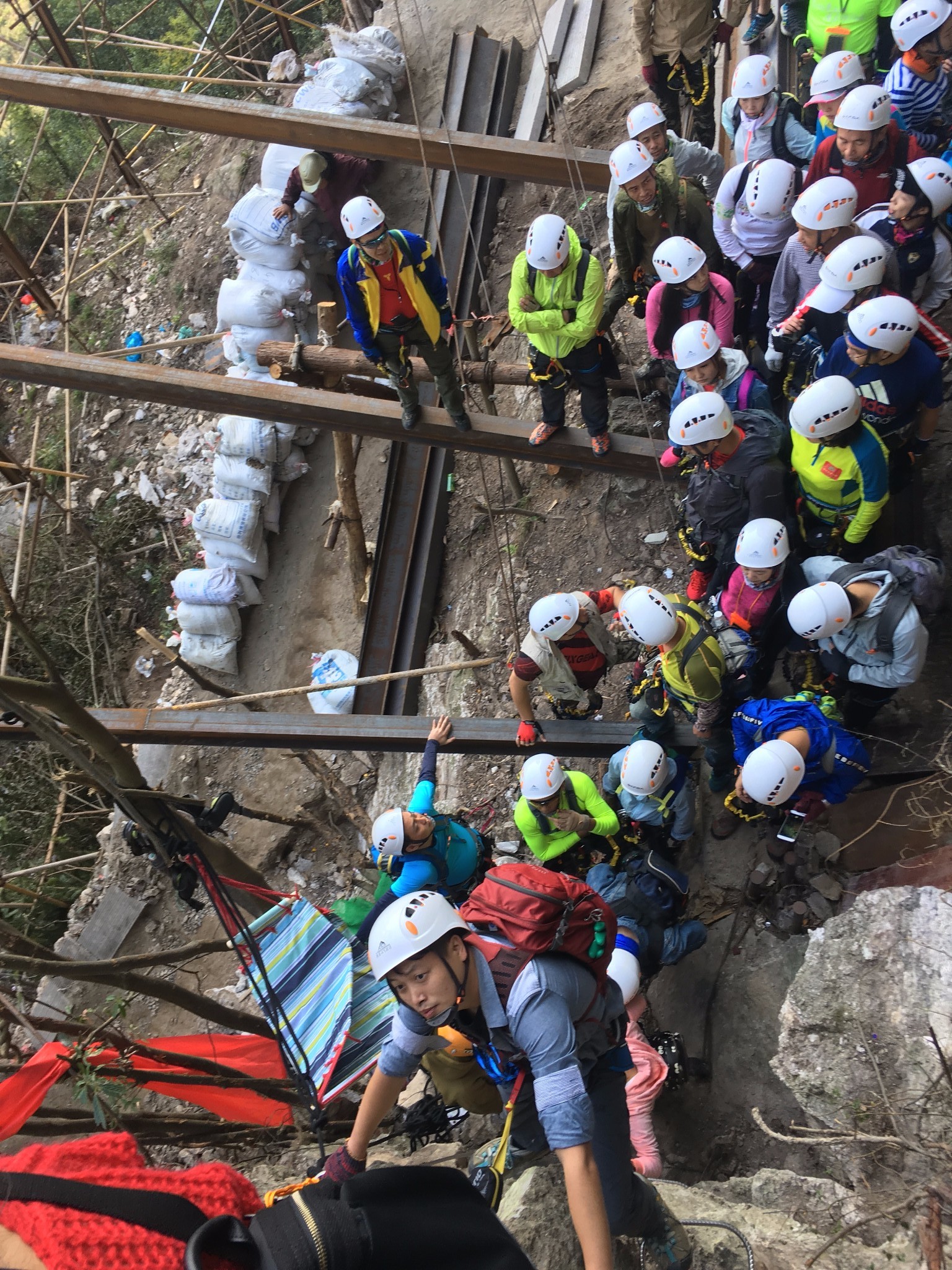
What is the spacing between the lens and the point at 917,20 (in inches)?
171

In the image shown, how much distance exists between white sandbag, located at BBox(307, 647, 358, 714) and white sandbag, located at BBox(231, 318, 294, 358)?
120 inches

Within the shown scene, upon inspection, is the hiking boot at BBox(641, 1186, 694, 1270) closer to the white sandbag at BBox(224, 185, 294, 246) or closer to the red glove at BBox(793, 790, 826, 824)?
the red glove at BBox(793, 790, 826, 824)

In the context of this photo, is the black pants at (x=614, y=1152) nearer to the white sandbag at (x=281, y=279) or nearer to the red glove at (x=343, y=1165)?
the red glove at (x=343, y=1165)

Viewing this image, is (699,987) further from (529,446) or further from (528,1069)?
(529,446)

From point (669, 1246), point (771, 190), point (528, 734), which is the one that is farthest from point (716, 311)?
point (669, 1246)

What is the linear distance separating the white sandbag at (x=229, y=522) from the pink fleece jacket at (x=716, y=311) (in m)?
4.91

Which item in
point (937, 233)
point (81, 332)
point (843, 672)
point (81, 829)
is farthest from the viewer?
point (81, 332)

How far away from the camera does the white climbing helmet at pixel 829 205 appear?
4.00m

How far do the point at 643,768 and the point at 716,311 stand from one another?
2.38 metres

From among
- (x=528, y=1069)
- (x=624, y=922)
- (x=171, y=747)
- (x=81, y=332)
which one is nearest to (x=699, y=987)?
(x=624, y=922)

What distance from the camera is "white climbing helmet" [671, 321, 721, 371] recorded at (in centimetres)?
411

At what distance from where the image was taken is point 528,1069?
2383 millimetres

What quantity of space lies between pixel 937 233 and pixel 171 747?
7.15 m

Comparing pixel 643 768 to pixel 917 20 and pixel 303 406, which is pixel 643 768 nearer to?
pixel 303 406
